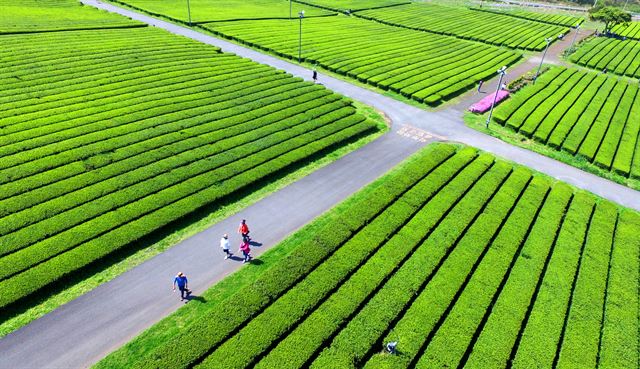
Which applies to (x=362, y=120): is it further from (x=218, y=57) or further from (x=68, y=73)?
(x=68, y=73)

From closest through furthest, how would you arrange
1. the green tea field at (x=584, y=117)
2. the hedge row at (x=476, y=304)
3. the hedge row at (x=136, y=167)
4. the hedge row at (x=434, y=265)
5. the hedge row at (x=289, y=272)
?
the hedge row at (x=289, y=272)
the hedge row at (x=476, y=304)
the hedge row at (x=434, y=265)
the hedge row at (x=136, y=167)
the green tea field at (x=584, y=117)

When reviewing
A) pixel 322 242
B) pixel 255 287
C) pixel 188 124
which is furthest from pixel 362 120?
pixel 255 287

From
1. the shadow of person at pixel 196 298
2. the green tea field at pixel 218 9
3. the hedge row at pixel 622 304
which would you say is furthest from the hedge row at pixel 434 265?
the green tea field at pixel 218 9

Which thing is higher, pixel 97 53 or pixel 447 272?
pixel 97 53

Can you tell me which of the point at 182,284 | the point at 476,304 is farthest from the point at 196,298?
the point at 476,304

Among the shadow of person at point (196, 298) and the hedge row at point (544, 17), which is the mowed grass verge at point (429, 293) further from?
the hedge row at point (544, 17)

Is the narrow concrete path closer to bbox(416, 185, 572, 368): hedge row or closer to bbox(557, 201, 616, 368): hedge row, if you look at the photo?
bbox(557, 201, 616, 368): hedge row

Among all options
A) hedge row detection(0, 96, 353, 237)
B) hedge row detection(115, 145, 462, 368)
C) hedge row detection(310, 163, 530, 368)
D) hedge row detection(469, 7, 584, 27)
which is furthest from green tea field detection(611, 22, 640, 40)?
hedge row detection(115, 145, 462, 368)
